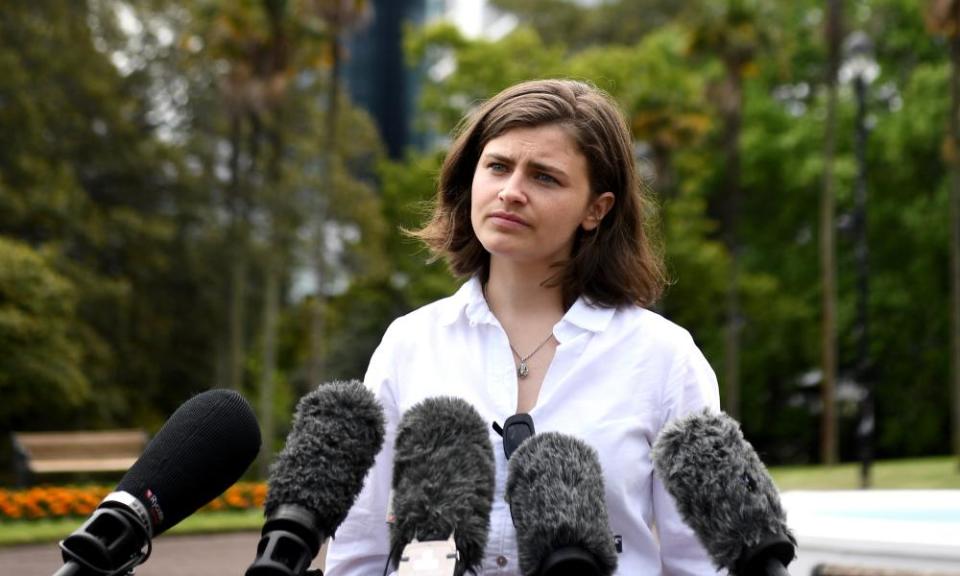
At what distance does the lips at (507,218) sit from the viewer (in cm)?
252

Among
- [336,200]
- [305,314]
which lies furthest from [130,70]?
[305,314]

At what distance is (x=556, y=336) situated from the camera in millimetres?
2580

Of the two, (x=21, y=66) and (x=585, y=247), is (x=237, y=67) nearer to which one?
(x=21, y=66)

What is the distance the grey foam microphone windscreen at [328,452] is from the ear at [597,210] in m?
0.68

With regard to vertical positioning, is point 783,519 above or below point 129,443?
above

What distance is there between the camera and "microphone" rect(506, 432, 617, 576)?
6.86ft

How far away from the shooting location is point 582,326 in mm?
2574

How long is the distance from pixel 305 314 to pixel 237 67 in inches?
402

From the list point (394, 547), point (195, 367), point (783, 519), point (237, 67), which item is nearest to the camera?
point (783, 519)

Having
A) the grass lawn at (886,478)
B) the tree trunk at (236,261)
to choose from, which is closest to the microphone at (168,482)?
the grass lawn at (886,478)

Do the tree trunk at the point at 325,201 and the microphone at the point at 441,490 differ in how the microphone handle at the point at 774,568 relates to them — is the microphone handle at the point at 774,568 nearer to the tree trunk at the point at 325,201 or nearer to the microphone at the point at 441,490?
the microphone at the point at 441,490

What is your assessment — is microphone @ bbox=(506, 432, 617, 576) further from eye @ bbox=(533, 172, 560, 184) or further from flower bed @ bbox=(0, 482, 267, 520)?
flower bed @ bbox=(0, 482, 267, 520)

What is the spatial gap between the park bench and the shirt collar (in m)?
16.2

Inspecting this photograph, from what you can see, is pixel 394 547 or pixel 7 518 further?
pixel 7 518
